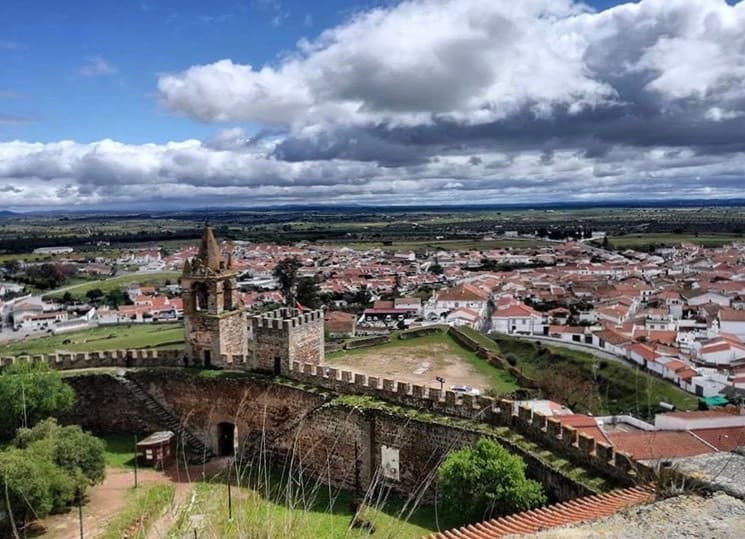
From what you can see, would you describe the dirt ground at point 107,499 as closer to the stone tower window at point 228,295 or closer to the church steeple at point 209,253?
the stone tower window at point 228,295

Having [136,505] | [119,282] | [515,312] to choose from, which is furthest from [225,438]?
[119,282]

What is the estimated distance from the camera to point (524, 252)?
117500 millimetres

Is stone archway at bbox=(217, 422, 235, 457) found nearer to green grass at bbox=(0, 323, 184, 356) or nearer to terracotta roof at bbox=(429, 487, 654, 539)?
terracotta roof at bbox=(429, 487, 654, 539)

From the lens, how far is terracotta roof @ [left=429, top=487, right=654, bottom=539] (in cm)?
676

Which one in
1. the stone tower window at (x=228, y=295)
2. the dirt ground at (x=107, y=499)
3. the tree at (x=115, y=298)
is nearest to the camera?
the dirt ground at (x=107, y=499)

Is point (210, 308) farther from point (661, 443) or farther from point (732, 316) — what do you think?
point (732, 316)

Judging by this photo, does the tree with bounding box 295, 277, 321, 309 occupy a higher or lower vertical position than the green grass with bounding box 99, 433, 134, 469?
lower

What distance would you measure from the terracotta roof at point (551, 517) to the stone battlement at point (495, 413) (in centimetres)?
149

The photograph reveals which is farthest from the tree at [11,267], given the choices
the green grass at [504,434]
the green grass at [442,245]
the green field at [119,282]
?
the green grass at [504,434]

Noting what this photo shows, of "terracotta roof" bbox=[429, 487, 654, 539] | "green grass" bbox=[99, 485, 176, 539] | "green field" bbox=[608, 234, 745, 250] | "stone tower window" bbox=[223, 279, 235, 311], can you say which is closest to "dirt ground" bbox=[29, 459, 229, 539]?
"green grass" bbox=[99, 485, 176, 539]

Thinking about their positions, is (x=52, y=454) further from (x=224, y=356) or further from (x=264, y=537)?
(x=264, y=537)

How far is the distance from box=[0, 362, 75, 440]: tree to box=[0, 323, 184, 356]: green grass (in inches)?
833

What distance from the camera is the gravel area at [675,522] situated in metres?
5.27

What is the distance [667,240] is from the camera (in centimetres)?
13550
